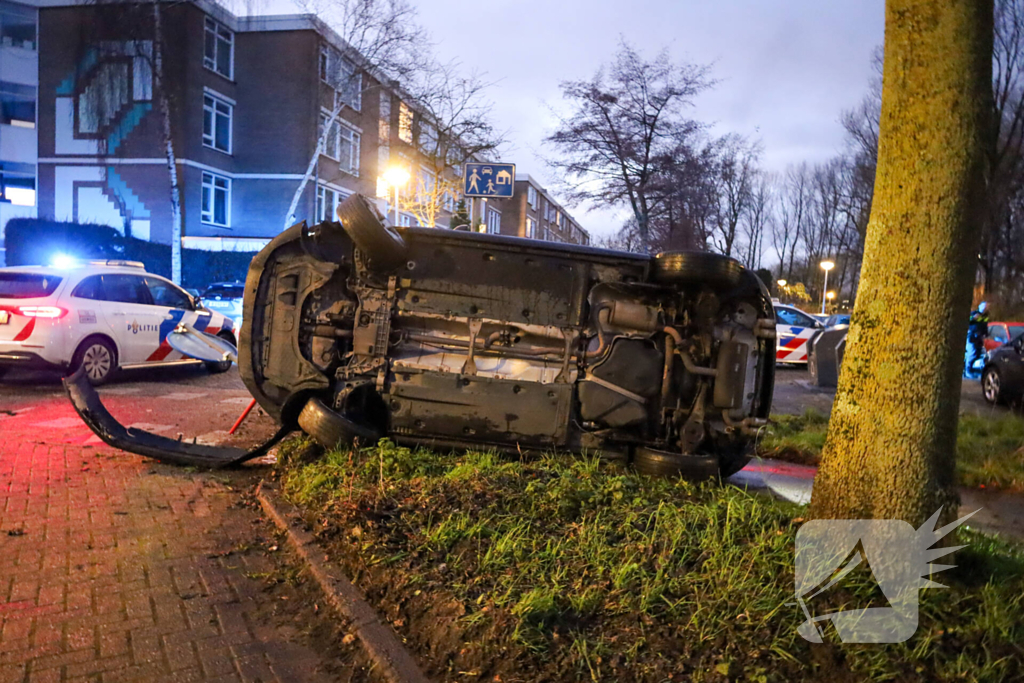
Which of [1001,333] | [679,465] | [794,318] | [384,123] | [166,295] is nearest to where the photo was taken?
[679,465]

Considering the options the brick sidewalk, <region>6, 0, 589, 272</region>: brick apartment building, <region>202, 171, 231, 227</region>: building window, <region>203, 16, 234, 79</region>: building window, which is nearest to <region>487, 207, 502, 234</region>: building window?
<region>6, 0, 589, 272</region>: brick apartment building

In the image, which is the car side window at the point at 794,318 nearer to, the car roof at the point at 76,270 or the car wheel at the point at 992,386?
the car wheel at the point at 992,386

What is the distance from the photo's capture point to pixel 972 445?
23.1 ft

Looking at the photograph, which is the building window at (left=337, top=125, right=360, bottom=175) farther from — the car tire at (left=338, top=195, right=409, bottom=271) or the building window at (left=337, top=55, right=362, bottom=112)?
the car tire at (left=338, top=195, right=409, bottom=271)

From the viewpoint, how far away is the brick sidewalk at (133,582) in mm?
2906

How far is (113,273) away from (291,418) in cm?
567

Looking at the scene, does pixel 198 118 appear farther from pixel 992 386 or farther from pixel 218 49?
pixel 992 386

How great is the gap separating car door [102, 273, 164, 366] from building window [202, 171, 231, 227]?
66.4 feet

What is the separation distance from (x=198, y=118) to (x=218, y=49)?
3.63m

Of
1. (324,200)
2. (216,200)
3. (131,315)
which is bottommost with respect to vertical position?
(131,315)

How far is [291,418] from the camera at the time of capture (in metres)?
5.25

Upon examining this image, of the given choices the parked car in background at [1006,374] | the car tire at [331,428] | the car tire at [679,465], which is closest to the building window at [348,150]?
the parked car in background at [1006,374]

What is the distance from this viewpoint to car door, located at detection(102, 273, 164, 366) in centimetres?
938

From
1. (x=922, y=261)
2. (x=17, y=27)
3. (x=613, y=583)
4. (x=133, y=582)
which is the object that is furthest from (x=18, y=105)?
(x=922, y=261)
